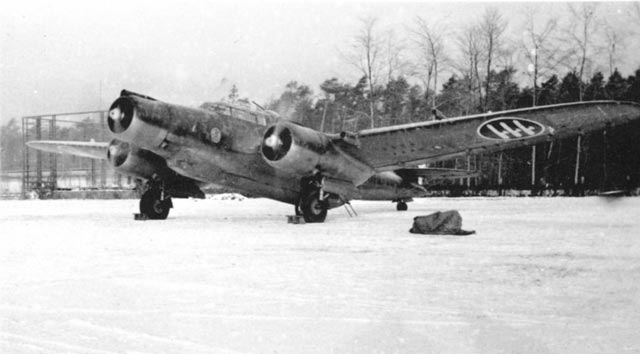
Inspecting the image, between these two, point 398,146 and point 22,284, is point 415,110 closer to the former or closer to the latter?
point 398,146

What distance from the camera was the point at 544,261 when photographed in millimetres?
6027

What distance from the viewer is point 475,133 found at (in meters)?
11.8

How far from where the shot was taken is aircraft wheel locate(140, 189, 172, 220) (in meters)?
13.1

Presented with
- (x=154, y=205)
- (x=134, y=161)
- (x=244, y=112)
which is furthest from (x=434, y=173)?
(x=134, y=161)

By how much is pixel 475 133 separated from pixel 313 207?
3.96m

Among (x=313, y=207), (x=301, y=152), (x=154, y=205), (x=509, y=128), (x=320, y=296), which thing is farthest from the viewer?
(x=154, y=205)

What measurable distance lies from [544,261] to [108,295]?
4.52 metres

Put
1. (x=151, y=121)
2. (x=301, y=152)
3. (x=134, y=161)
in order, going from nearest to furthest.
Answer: (x=151, y=121)
(x=301, y=152)
(x=134, y=161)

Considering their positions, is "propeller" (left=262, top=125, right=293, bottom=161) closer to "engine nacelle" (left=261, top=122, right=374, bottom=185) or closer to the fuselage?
"engine nacelle" (left=261, top=122, right=374, bottom=185)

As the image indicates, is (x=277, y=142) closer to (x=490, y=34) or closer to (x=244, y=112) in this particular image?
(x=244, y=112)

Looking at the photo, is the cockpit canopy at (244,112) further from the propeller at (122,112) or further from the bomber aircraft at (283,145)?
the propeller at (122,112)

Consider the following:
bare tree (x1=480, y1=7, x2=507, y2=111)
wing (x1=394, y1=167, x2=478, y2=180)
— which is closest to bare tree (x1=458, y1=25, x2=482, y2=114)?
bare tree (x1=480, y1=7, x2=507, y2=111)

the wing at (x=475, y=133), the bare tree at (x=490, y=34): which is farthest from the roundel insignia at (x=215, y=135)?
the bare tree at (x=490, y=34)

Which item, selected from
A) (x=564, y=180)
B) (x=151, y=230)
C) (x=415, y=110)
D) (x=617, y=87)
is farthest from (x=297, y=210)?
(x=415, y=110)
